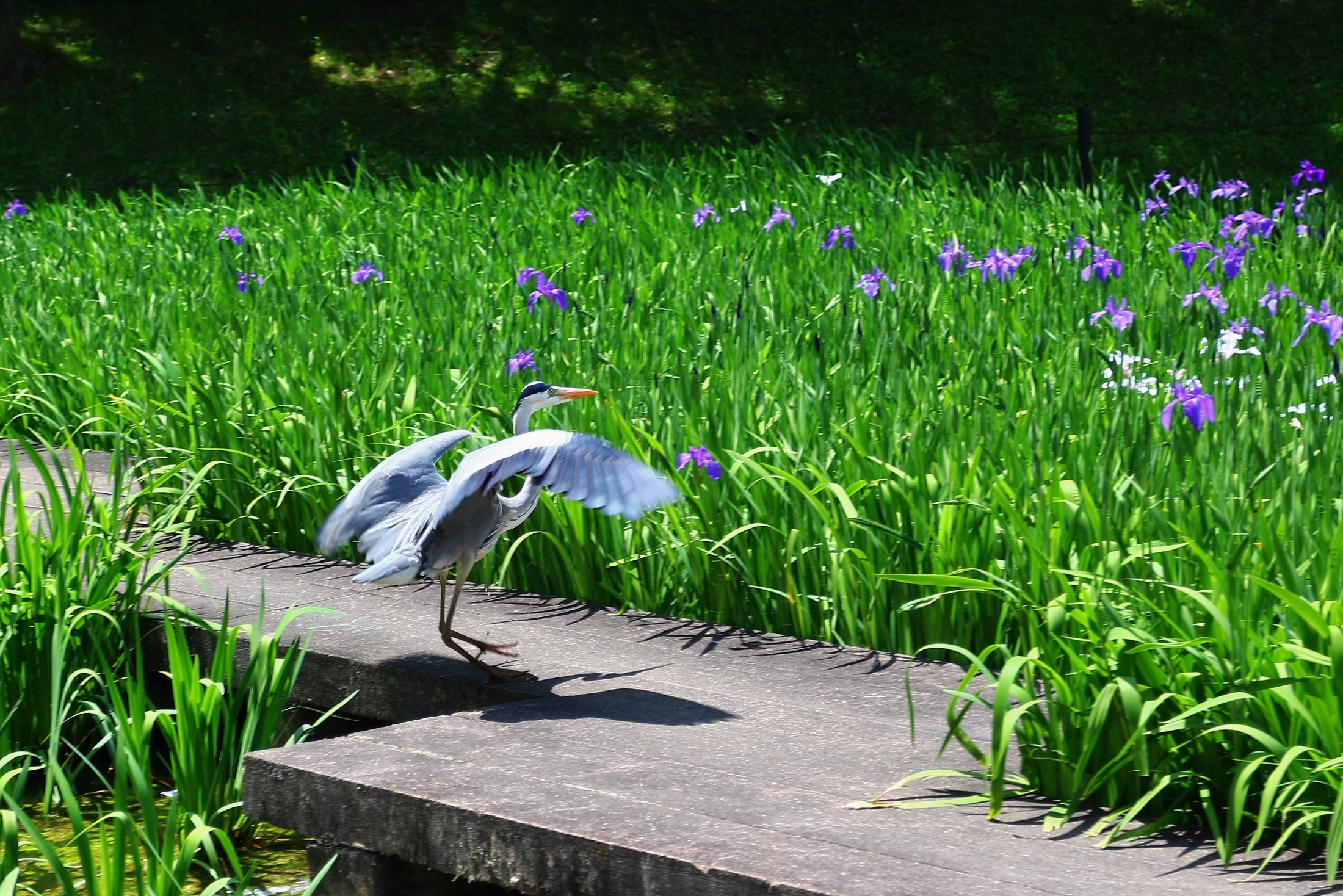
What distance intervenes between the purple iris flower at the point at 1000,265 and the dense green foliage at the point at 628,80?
9.53m

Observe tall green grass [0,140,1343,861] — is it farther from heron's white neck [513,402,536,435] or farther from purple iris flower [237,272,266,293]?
heron's white neck [513,402,536,435]

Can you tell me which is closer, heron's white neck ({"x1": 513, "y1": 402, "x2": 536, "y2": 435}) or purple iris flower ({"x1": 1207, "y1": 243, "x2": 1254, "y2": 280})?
heron's white neck ({"x1": 513, "y1": 402, "x2": 536, "y2": 435})

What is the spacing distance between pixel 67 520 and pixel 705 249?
390 cm

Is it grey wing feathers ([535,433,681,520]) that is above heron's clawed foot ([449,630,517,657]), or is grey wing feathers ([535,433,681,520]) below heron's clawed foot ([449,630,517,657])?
above

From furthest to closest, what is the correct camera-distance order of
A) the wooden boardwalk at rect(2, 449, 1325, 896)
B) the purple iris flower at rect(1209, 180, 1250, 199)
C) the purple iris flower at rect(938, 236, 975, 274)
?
1. the purple iris flower at rect(1209, 180, 1250, 199)
2. the purple iris flower at rect(938, 236, 975, 274)
3. the wooden boardwalk at rect(2, 449, 1325, 896)

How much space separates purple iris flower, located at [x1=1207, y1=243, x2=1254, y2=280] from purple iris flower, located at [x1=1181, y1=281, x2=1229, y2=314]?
0.40ft

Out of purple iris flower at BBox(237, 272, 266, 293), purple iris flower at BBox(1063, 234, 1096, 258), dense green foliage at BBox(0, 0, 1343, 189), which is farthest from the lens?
dense green foliage at BBox(0, 0, 1343, 189)

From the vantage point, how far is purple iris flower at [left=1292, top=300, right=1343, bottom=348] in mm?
4133

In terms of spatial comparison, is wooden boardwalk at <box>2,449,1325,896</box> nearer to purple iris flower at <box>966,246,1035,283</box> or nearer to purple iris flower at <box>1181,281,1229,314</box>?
purple iris flower at <box>1181,281,1229,314</box>

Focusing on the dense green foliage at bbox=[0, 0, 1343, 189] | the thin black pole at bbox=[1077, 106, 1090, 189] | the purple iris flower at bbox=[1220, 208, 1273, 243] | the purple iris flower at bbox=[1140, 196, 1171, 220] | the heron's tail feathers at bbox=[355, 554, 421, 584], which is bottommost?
the heron's tail feathers at bbox=[355, 554, 421, 584]

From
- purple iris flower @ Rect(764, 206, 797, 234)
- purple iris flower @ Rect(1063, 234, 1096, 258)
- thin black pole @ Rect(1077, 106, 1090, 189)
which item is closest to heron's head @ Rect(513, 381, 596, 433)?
purple iris flower @ Rect(1063, 234, 1096, 258)

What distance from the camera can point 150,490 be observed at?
3.59m

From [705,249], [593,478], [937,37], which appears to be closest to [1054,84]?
[937,37]

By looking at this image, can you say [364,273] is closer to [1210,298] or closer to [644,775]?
[1210,298]
